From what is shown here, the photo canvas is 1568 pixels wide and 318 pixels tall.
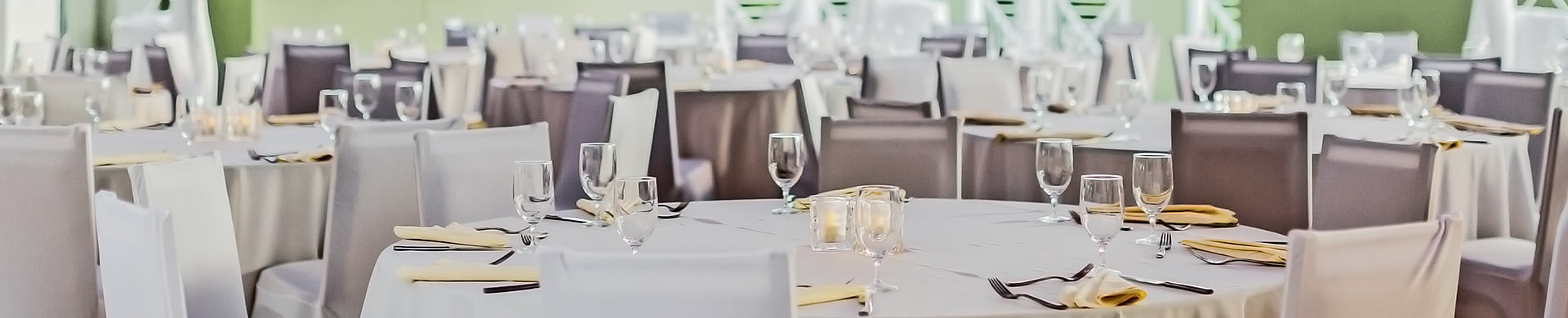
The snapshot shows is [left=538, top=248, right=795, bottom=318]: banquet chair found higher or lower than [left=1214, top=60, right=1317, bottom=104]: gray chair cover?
lower

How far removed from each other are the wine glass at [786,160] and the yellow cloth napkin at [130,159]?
4.98 ft

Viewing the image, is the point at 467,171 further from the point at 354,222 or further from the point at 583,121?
the point at 583,121

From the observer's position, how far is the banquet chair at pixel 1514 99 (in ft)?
17.4

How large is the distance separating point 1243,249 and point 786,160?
38.3 inches

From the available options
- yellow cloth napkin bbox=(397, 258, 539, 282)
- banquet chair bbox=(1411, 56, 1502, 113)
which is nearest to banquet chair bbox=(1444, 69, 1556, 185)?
banquet chair bbox=(1411, 56, 1502, 113)

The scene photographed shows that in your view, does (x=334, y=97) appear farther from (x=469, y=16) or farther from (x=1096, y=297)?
(x=469, y=16)

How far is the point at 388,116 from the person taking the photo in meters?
6.28

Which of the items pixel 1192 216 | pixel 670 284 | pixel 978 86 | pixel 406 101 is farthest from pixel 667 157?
pixel 670 284

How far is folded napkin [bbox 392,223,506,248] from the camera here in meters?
2.71

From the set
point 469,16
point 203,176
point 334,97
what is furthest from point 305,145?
point 469,16

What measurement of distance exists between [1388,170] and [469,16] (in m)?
10.3

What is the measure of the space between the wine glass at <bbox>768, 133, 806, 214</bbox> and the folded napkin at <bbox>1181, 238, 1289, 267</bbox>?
2.77ft

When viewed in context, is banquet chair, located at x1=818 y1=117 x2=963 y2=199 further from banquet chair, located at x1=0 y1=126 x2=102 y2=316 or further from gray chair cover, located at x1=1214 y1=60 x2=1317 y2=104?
gray chair cover, located at x1=1214 y1=60 x2=1317 y2=104

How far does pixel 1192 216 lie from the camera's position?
3.03 m
